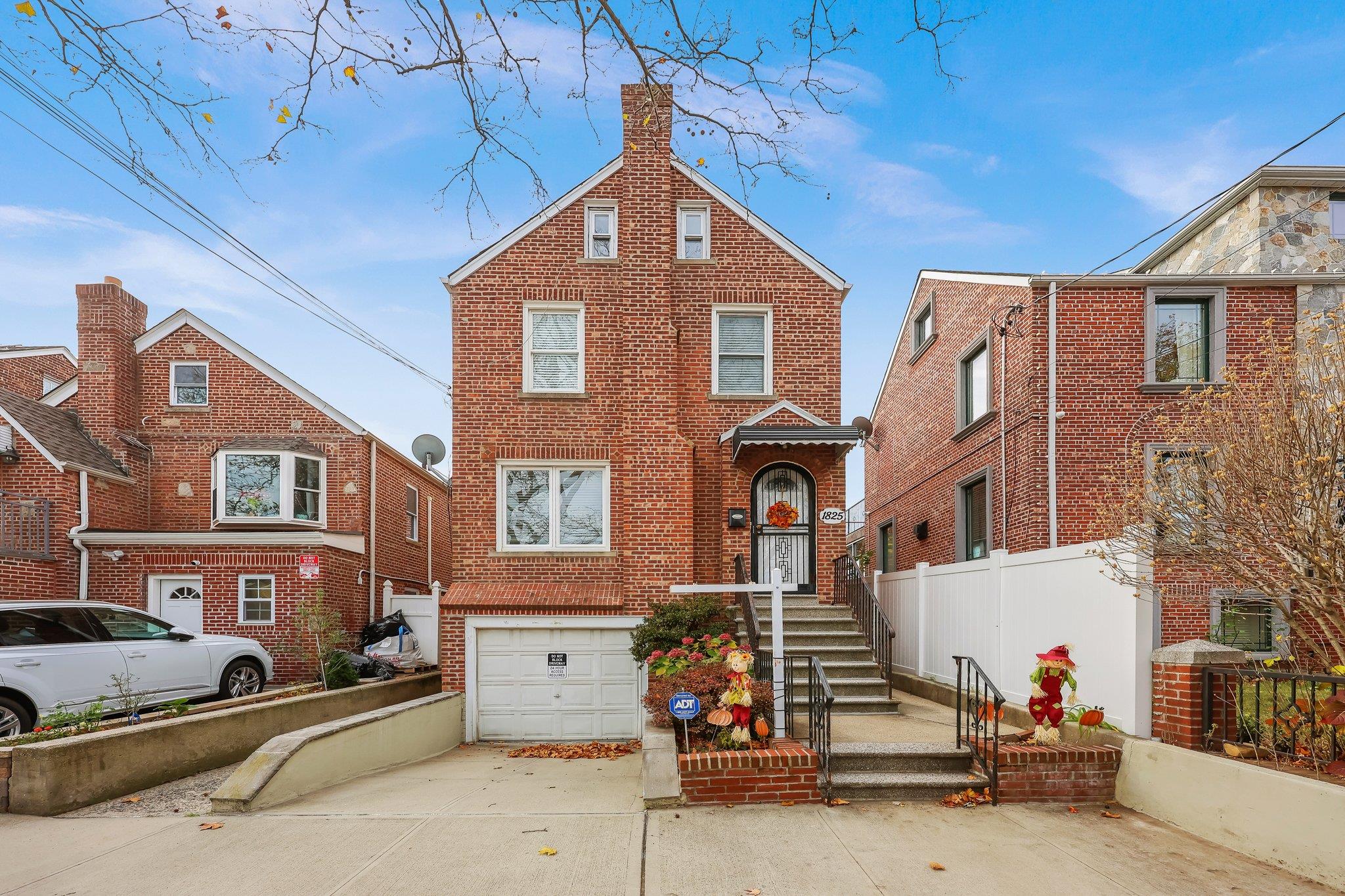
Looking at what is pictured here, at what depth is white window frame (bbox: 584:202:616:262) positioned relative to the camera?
13.7 m

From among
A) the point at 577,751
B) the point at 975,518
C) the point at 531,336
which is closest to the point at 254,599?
the point at 531,336

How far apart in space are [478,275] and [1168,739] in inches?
449

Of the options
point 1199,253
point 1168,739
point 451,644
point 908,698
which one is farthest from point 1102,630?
point 1199,253

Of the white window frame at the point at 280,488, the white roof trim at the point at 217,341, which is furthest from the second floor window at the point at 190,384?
the white window frame at the point at 280,488

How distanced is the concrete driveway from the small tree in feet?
6.90

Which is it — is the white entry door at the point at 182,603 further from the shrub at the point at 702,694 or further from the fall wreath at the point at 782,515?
the fall wreath at the point at 782,515

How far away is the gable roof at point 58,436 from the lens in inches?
549

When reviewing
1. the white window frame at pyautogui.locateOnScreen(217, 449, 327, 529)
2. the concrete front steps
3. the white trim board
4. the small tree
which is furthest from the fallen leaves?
the small tree

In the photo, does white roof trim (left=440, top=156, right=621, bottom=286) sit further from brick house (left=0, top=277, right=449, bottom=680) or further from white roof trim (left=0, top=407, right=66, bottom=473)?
white roof trim (left=0, top=407, right=66, bottom=473)

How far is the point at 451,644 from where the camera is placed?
12.7m

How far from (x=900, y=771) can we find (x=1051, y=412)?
7.09 meters

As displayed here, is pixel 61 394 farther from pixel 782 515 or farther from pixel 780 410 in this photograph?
pixel 782 515

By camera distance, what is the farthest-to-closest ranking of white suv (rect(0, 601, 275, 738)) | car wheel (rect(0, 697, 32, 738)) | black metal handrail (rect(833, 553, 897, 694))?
black metal handrail (rect(833, 553, 897, 694)), white suv (rect(0, 601, 275, 738)), car wheel (rect(0, 697, 32, 738))

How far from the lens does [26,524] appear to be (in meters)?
13.9
